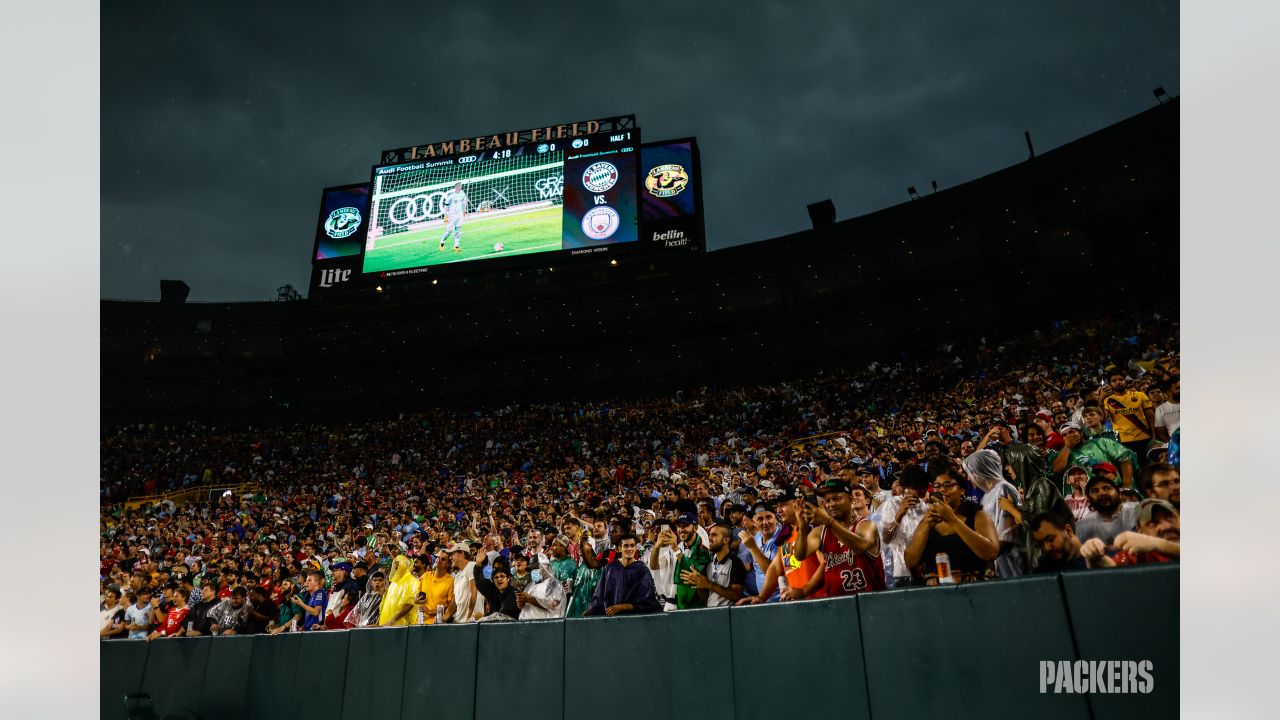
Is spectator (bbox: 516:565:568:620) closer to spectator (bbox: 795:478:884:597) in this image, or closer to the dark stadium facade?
spectator (bbox: 795:478:884:597)

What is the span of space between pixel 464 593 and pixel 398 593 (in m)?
0.92

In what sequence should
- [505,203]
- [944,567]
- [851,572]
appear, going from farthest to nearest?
1. [505,203]
2. [851,572]
3. [944,567]

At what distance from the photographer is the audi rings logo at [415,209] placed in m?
27.3

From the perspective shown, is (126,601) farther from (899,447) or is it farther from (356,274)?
(356,274)

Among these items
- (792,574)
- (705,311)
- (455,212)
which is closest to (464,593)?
(792,574)

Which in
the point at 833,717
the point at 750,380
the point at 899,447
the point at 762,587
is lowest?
the point at 833,717

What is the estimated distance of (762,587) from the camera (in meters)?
6.38

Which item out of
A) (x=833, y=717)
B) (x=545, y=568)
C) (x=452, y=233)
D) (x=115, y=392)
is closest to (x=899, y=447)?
(x=545, y=568)

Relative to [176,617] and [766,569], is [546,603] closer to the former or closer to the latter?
[766,569]

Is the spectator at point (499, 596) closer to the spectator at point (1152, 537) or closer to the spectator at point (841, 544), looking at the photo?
the spectator at point (841, 544)

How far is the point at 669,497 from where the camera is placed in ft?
43.4

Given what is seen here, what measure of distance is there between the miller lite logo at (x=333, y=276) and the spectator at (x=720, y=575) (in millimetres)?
23382

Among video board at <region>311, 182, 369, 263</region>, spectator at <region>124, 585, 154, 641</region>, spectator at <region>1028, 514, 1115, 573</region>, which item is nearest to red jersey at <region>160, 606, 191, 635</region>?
spectator at <region>124, 585, 154, 641</region>

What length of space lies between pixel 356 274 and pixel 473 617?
849 inches
